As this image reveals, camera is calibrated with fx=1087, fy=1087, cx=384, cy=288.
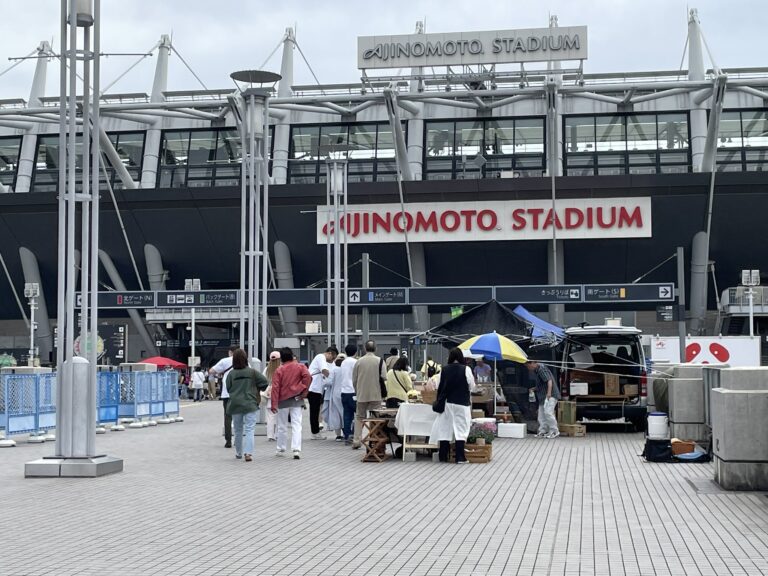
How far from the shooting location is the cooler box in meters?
22.4

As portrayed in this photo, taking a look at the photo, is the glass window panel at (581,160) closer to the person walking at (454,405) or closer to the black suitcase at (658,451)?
the black suitcase at (658,451)

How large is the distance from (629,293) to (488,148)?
1004 cm

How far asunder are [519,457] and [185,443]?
6.66 meters

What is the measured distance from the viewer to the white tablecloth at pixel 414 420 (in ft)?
56.9

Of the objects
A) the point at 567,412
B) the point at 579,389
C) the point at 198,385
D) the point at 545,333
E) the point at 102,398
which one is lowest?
the point at 198,385

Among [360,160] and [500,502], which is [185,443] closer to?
[500,502]

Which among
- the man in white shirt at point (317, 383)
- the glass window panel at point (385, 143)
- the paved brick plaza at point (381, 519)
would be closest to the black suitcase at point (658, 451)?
the paved brick plaza at point (381, 519)

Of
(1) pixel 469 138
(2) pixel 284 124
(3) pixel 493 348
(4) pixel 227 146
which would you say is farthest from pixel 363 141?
(3) pixel 493 348

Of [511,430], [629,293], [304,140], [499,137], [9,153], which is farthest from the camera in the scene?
[9,153]

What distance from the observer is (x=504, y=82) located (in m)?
46.2

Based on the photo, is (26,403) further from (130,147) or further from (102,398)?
(130,147)

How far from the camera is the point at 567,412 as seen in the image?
2302 centimetres

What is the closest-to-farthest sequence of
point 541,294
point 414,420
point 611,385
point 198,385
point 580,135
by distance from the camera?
1. point 414,420
2. point 611,385
3. point 541,294
4. point 198,385
5. point 580,135

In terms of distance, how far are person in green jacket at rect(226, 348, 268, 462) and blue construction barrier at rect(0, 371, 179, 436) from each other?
9.45 feet
